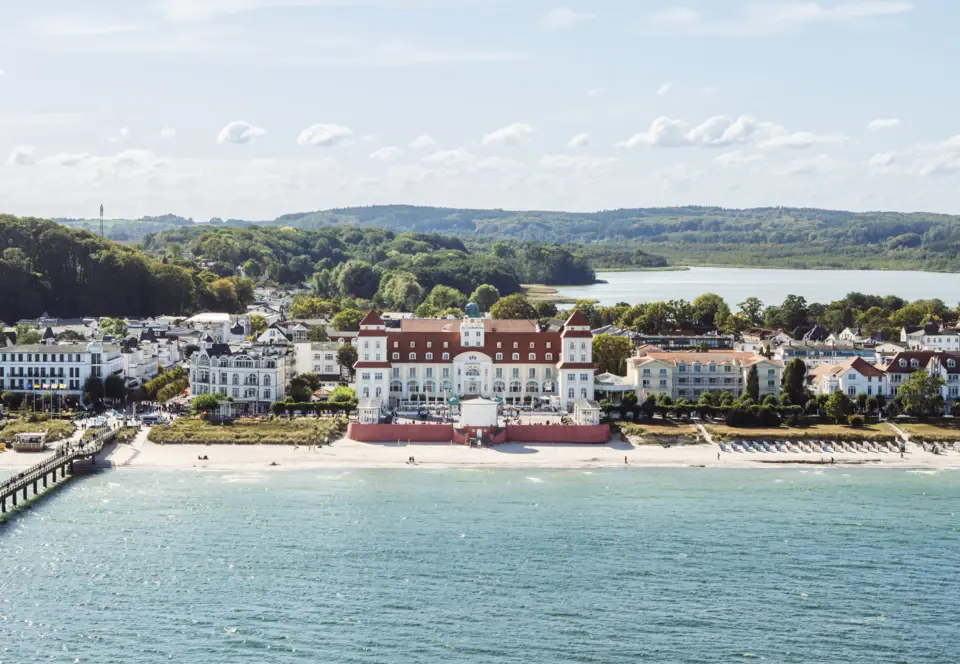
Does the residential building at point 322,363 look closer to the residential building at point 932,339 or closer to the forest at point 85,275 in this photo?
the forest at point 85,275

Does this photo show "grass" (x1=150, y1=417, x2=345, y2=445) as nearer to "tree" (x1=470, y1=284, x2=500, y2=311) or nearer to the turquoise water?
the turquoise water

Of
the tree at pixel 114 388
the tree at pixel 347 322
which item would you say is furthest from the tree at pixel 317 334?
the tree at pixel 114 388

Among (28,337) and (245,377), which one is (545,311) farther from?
(245,377)

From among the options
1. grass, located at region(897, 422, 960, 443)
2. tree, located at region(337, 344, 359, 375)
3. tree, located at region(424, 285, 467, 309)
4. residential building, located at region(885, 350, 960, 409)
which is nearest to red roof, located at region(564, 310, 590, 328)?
tree, located at region(337, 344, 359, 375)

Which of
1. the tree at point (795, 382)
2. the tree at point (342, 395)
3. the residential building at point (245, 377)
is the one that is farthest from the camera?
the residential building at point (245, 377)

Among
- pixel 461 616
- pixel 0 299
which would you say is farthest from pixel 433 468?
pixel 0 299

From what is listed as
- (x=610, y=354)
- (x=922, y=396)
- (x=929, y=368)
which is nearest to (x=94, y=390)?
(x=610, y=354)
